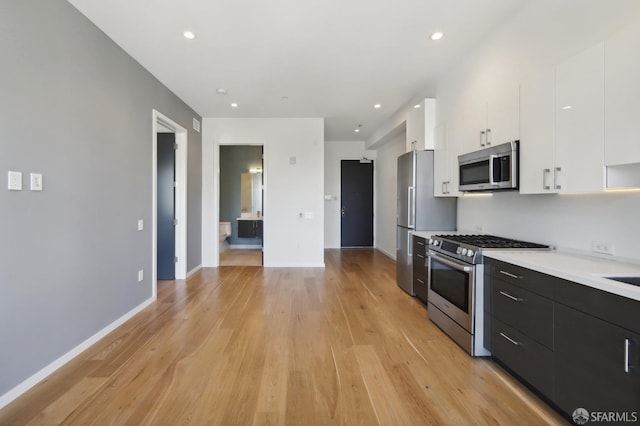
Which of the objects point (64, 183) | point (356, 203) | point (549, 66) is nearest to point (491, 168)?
point (549, 66)

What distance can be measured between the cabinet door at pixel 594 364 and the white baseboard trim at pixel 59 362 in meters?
3.29

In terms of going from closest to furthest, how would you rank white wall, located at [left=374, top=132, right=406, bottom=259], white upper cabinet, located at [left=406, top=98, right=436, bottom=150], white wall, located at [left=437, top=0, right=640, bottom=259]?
white wall, located at [left=437, top=0, right=640, bottom=259]
white upper cabinet, located at [left=406, top=98, right=436, bottom=150]
white wall, located at [left=374, top=132, right=406, bottom=259]

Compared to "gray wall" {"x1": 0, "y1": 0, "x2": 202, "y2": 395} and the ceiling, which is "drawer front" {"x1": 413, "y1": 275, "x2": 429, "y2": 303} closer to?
the ceiling

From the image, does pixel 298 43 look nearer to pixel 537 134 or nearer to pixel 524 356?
pixel 537 134

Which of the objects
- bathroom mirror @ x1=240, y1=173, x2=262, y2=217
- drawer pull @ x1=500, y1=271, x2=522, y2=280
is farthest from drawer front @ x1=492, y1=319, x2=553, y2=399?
bathroom mirror @ x1=240, y1=173, x2=262, y2=217

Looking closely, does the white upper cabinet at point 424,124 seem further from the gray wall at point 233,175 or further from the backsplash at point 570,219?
the gray wall at point 233,175

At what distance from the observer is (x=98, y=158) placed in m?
2.74

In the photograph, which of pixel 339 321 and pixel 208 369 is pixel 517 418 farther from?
pixel 208 369

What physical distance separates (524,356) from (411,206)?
7.25 ft

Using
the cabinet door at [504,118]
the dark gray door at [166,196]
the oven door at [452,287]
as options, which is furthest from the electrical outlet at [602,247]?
the dark gray door at [166,196]

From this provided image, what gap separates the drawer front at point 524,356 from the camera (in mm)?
1722

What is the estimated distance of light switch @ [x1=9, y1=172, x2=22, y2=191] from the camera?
1888 millimetres

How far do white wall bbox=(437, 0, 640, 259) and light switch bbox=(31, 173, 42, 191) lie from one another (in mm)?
3830

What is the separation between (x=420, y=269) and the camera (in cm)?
359
